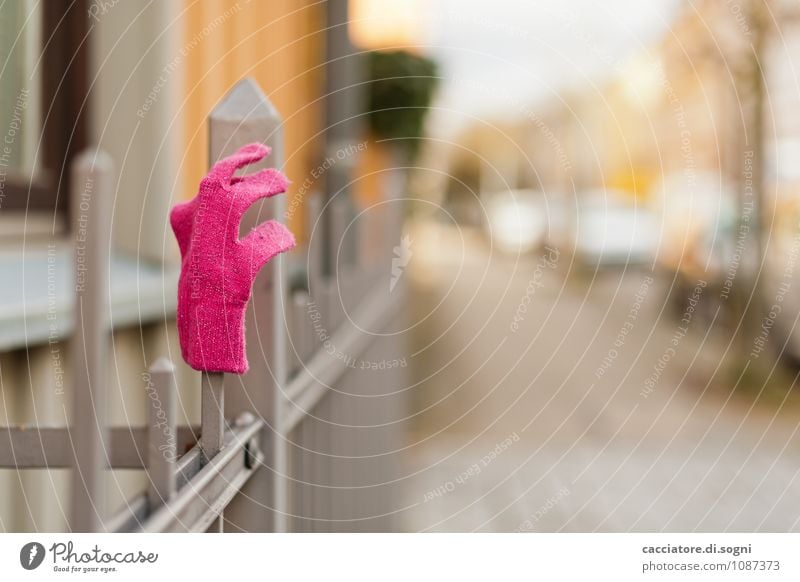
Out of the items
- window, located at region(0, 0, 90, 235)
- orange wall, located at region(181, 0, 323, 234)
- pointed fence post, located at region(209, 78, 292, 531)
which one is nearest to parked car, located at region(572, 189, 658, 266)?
orange wall, located at region(181, 0, 323, 234)

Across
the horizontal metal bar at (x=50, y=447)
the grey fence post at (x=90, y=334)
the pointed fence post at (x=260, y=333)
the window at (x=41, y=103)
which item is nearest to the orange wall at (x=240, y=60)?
the window at (x=41, y=103)

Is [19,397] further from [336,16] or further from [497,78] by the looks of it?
[336,16]

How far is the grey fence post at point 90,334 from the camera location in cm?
56

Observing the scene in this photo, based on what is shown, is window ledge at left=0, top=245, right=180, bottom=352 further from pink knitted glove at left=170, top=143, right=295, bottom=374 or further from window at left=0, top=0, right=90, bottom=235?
pink knitted glove at left=170, top=143, right=295, bottom=374

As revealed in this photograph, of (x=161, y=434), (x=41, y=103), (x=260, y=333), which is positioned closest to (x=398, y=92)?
(x=41, y=103)

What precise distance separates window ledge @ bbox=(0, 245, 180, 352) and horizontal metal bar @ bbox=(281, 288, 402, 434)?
236mm

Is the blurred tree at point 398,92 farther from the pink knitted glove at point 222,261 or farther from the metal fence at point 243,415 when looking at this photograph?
the pink knitted glove at point 222,261

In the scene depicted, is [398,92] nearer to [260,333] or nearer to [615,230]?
[615,230]

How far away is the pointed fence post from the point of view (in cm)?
93

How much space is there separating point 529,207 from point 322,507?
823 inches

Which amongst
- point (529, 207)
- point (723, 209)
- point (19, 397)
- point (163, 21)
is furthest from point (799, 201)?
point (529, 207)

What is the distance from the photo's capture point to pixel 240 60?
2662 mm

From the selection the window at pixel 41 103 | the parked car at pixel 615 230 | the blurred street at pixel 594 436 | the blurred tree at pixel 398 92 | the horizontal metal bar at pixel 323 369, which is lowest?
the blurred street at pixel 594 436

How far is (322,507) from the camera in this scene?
1833 mm
